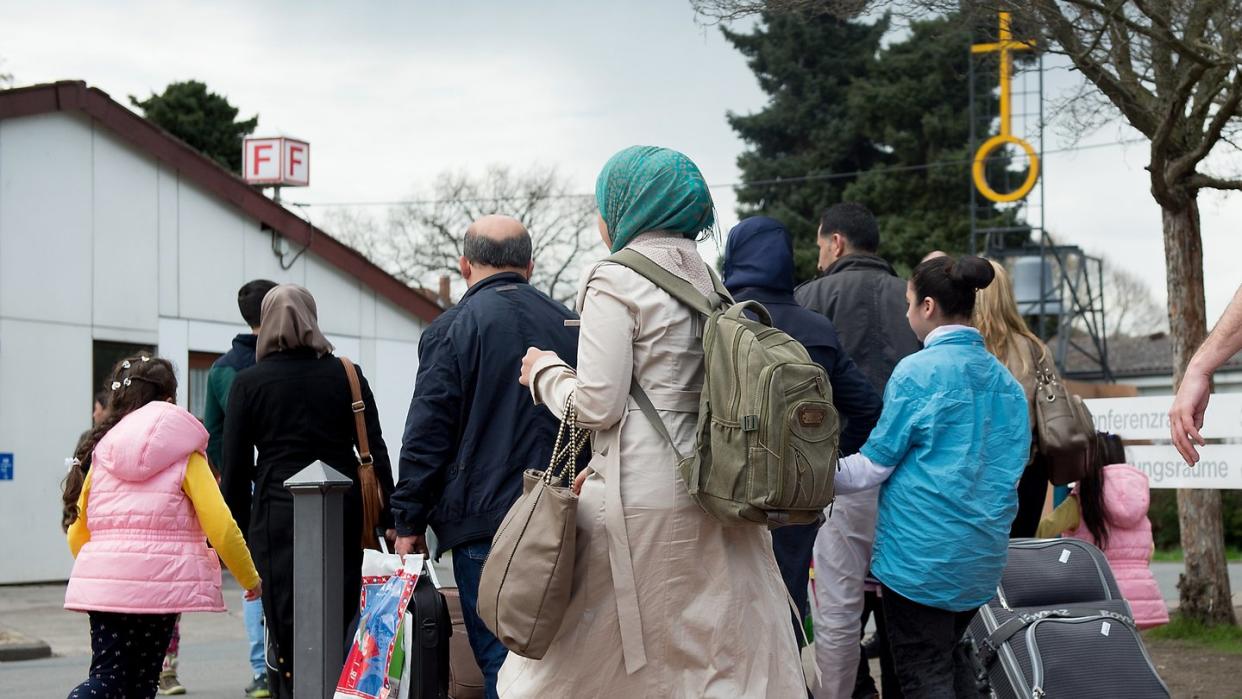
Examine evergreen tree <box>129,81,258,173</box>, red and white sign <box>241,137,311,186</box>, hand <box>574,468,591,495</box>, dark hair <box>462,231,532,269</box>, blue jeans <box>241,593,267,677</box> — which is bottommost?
blue jeans <box>241,593,267,677</box>

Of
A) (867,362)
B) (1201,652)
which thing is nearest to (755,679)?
(867,362)

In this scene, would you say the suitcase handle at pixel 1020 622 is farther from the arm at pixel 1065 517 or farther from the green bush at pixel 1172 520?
the green bush at pixel 1172 520

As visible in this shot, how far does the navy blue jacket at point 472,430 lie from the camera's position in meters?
4.81

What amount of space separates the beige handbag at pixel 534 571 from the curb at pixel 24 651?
321 inches

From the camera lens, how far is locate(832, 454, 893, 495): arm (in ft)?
16.4

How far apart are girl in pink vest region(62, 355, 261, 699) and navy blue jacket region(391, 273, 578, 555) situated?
1136 millimetres

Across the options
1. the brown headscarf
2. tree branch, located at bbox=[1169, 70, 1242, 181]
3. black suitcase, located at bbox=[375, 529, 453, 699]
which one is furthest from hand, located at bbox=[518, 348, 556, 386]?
tree branch, located at bbox=[1169, 70, 1242, 181]

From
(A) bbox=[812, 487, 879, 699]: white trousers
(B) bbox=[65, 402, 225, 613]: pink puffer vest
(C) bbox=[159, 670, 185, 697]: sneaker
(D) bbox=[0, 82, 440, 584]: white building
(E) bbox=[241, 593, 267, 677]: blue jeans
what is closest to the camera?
(B) bbox=[65, 402, 225, 613]: pink puffer vest

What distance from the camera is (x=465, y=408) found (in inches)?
195

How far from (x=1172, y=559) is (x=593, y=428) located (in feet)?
76.4

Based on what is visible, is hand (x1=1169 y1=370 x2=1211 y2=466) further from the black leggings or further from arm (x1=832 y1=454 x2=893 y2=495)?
the black leggings

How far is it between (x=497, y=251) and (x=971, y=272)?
1756mm

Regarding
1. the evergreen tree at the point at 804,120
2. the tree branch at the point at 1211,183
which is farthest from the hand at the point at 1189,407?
the evergreen tree at the point at 804,120

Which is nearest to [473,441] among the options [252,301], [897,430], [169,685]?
[897,430]
